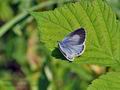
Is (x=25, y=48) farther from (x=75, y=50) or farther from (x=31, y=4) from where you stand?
(x=75, y=50)

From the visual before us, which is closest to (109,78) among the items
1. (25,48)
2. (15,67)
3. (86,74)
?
(86,74)

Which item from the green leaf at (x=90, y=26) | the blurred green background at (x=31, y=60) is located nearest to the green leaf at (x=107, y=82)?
the green leaf at (x=90, y=26)

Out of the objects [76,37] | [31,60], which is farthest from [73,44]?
[31,60]

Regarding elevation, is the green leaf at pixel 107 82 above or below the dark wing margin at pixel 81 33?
below

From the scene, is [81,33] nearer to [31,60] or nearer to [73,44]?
[73,44]

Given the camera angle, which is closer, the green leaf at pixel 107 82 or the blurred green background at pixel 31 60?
the green leaf at pixel 107 82

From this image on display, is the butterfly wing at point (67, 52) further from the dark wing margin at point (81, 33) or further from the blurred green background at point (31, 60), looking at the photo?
the blurred green background at point (31, 60)
